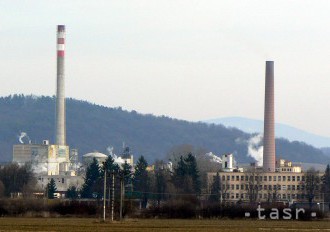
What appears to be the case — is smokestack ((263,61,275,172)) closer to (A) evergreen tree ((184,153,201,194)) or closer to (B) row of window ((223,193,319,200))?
(B) row of window ((223,193,319,200))

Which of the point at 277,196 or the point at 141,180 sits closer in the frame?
the point at 141,180

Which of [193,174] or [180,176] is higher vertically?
[193,174]

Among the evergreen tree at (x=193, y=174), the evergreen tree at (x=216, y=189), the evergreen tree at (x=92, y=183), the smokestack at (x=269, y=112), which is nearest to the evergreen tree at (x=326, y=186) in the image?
the smokestack at (x=269, y=112)

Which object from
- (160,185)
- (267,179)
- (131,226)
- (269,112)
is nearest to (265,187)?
(267,179)

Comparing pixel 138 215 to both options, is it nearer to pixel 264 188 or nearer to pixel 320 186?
pixel 320 186

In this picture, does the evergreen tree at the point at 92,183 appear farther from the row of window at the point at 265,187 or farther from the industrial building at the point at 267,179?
the row of window at the point at 265,187

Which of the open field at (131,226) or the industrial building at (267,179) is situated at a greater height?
the industrial building at (267,179)

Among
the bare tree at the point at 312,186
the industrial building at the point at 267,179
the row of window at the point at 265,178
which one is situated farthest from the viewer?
the row of window at the point at 265,178

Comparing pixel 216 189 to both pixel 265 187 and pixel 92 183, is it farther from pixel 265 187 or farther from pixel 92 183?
pixel 92 183

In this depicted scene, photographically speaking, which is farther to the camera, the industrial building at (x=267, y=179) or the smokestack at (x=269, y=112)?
the industrial building at (x=267, y=179)

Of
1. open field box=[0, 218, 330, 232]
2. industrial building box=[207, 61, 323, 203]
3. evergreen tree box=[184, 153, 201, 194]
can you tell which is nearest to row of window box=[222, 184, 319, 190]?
industrial building box=[207, 61, 323, 203]

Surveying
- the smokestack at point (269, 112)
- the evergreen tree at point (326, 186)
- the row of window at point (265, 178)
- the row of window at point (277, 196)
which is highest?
the smokestack at point (269, 112)

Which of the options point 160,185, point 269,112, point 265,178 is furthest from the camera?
point 265,178

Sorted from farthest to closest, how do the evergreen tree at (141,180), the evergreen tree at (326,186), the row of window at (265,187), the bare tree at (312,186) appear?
the row of window at (265,187) → the bare tree at (312,186) → the evergreen tree at (326,186) → the evergreen tree at (141,180)
